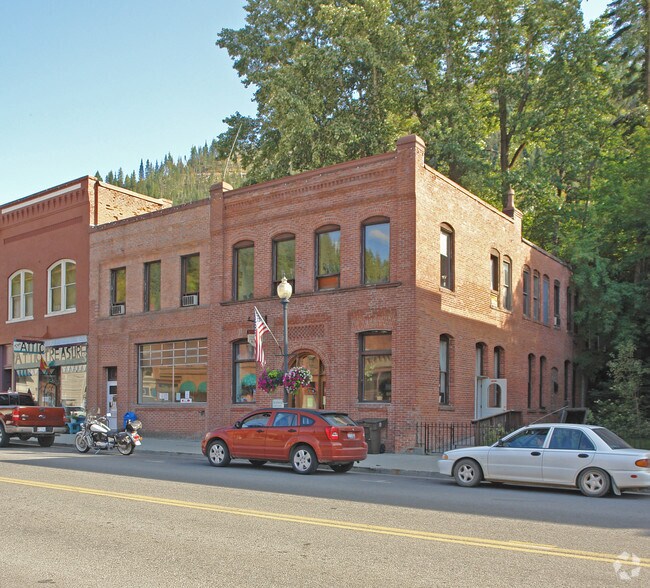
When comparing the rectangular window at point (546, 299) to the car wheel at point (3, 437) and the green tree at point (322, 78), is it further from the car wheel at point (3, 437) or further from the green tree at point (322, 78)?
the car wheel at point (3, 437)

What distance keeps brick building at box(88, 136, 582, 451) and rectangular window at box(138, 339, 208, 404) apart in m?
0.07

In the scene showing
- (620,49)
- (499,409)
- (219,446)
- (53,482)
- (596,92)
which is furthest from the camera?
(620,49)

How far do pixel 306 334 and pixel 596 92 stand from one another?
874 inches

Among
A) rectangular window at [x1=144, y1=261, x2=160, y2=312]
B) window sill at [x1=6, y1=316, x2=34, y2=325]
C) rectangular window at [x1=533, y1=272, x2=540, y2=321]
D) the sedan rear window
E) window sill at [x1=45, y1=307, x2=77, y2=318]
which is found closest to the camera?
the sedan rear window

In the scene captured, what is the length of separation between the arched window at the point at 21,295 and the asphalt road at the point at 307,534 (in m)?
23.6

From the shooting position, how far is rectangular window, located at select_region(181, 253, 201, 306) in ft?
96.0

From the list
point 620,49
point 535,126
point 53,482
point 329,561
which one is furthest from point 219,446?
point 620,49

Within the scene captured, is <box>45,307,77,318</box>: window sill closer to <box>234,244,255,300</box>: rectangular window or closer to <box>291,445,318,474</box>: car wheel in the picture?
<box>234,244,255,300</box>: rectangular window

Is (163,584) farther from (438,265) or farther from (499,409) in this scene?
(499,409)

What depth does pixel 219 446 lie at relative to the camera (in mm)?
18500

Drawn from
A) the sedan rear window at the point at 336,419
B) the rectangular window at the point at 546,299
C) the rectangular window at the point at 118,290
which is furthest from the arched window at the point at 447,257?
the rectangular window at the point at 118,290

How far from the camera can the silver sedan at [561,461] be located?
13703 millimetres

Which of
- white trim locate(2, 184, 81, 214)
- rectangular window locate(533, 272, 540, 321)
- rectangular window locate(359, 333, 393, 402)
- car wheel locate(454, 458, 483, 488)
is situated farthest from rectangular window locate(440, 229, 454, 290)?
white trim locate(2, 184, 81, 214)

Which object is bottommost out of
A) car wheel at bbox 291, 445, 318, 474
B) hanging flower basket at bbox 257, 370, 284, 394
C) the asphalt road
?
car wheel at bbox 291, 445, 318, 474
